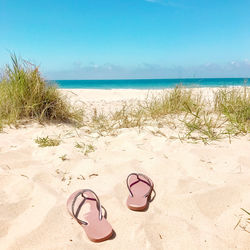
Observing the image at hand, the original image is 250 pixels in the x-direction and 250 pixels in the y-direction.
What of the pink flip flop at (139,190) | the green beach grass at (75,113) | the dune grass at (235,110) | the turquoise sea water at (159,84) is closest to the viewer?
the pink flip flop at (139,190)

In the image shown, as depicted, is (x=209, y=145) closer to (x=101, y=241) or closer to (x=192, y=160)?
(x=192, y=160)

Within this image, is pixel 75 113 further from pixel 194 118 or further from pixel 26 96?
pixel 194 118

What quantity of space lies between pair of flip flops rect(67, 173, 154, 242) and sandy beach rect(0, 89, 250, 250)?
0.03 m

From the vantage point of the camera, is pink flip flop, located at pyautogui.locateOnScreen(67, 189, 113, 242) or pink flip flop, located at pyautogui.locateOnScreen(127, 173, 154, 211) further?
pink flip flop, located at pyautogui.locateOnScreen(127, 173, 154, 211)

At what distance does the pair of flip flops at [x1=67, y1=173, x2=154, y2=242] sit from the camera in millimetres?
1271

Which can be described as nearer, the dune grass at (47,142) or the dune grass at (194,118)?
the dune grass at (47,142)

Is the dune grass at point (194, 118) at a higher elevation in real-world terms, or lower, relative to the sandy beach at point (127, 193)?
higher

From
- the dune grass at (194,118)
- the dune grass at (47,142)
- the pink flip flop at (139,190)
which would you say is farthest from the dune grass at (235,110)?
the dune grass at (47,142)

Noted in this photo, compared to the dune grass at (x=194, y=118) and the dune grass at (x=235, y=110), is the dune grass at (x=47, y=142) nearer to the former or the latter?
the dune grass at (x=194, y=118)

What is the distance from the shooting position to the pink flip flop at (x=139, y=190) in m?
1.46

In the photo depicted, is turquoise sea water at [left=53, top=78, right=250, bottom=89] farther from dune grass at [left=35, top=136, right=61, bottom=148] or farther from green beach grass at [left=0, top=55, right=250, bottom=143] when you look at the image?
dune grass at [left=35, top=136, right=61, bottom=148]

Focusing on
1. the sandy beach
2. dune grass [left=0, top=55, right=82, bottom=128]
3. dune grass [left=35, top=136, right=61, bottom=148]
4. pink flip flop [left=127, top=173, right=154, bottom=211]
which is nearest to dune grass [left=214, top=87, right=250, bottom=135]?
the sandy beach

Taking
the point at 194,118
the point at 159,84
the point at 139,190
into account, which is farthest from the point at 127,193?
the point at 159,84

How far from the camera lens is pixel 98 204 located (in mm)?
1483
